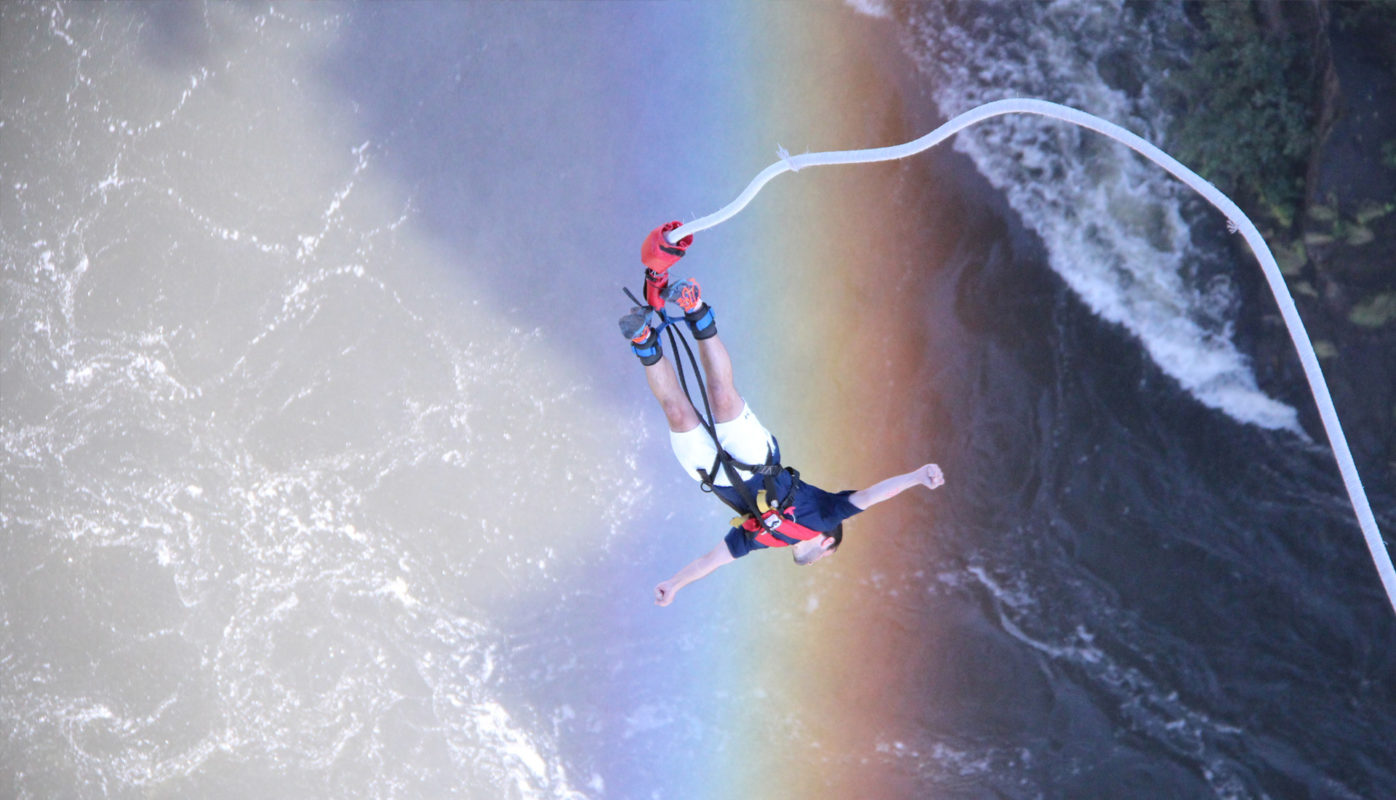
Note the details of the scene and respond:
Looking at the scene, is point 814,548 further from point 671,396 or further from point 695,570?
point 671,396

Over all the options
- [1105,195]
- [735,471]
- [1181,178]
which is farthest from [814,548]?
[1105,195]

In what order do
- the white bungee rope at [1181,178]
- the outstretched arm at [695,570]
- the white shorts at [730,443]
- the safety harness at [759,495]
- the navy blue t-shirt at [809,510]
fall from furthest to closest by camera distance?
the outstretched arm at [695,570] → the navy blue t-shirt at [809,510] → the white shorts at [730,443] → the safety harness at [759,495] → the white bungee rope at [1181,178]

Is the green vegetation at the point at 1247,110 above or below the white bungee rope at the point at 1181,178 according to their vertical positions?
above

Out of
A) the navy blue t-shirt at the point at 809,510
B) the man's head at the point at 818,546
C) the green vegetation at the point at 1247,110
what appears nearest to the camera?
the navy blue t-shirt at the point at 809,510

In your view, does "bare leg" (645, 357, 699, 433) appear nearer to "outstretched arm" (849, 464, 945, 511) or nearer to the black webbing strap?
the black webbing strap

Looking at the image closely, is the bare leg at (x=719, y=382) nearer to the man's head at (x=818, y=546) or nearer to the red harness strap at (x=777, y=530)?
the red harness strap at (x=777, y=530)

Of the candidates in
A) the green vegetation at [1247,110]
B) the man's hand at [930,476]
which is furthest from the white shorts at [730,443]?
the green vegetation at [1247,110]
